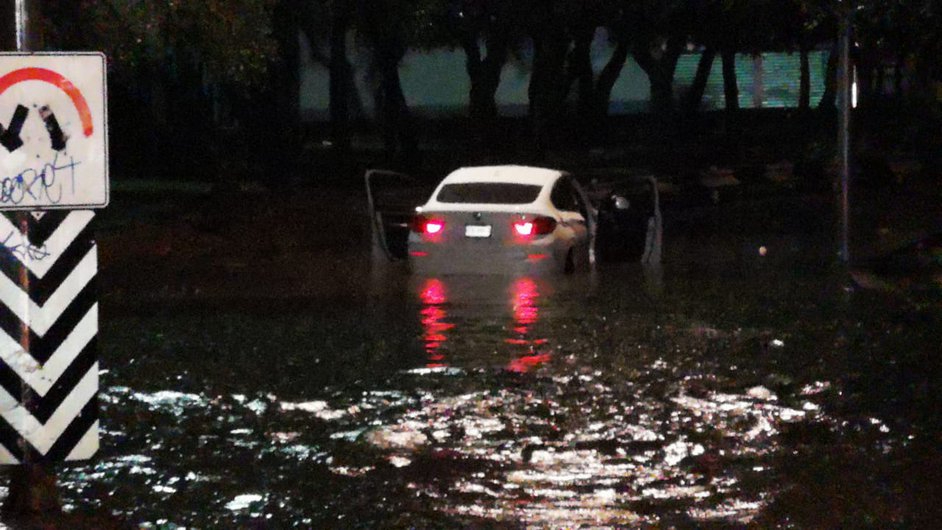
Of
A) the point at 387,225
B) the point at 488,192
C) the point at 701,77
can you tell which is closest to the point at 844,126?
the point at 488,192

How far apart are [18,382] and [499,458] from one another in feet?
9.35

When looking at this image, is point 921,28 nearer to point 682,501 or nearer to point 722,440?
point 722,440

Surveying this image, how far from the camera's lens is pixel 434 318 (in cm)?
1590

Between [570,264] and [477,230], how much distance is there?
1193mm

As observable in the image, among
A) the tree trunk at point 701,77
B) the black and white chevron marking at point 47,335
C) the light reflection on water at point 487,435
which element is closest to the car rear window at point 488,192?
the light reflection on water at point 487,435

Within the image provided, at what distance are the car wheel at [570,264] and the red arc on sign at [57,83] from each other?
37.4 feet

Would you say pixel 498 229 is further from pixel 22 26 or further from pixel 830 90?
→ pixel 830 90

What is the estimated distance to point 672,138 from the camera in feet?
190

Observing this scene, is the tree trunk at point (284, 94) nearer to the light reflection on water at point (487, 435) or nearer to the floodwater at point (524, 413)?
the floodwater at point (524, 413)

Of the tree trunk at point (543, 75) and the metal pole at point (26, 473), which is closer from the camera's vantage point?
the metal pole at point (26, 473)

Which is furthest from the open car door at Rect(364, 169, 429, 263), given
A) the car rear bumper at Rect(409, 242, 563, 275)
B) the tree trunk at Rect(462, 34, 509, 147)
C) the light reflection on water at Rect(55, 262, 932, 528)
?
the tree trunk at Rect(462, 34, 509, 147)

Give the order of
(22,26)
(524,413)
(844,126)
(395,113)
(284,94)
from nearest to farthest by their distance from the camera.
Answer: (22,26)
(524,413)
(844,126)
(284,94)
(395,113)

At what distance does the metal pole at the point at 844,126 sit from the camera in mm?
19719

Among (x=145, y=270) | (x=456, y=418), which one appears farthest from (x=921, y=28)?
(x=456, y=418)
